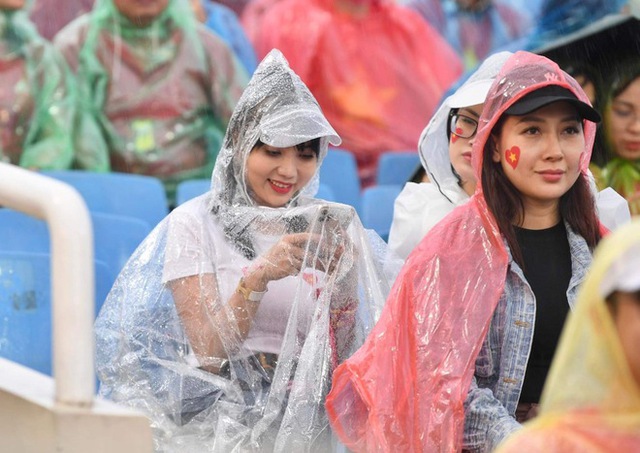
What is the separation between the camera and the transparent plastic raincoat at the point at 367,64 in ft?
21.3

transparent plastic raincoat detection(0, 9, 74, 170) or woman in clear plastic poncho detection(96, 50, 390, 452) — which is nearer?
woman in clear plastic poncho detection(96, 50, 390, 452)

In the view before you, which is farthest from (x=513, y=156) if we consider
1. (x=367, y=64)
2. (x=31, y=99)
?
(x=367, y=64)

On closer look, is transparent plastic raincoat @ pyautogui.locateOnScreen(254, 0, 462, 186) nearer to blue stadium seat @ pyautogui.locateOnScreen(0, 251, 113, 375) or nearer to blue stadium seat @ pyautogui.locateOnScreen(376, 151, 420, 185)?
blue stadium seat @ pyautogui.locateOnScreen(376, 151, 420, 185)

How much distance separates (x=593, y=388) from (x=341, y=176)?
4470mm

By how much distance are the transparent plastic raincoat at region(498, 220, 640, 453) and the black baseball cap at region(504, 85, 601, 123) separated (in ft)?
3.85

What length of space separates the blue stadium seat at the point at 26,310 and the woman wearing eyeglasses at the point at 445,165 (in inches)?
37.5

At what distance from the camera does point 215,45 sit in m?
5.98

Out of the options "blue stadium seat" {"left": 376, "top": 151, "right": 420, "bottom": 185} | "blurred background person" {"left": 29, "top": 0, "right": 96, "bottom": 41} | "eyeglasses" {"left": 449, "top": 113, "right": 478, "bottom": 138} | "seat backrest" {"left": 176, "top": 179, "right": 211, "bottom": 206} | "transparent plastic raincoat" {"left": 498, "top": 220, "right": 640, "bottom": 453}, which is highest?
"transparent plastic raincoat" {"left": 498, "top": 220, "right": 640, "bottom": 453}

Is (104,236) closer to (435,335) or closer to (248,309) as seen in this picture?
(248,309)

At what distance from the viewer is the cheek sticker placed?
2609 mm

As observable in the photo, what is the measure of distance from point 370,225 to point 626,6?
1.50m

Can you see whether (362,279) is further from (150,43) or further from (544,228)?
(150,43)

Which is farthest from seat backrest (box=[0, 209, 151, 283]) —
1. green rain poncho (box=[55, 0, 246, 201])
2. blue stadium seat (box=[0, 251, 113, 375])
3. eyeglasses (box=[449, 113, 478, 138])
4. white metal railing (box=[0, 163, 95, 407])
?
white metal railing (box=[0, 163, 95, 407])

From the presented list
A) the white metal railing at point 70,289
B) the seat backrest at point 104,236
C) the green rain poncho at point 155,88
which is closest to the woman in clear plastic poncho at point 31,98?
the green rain poncho at point 155,88
